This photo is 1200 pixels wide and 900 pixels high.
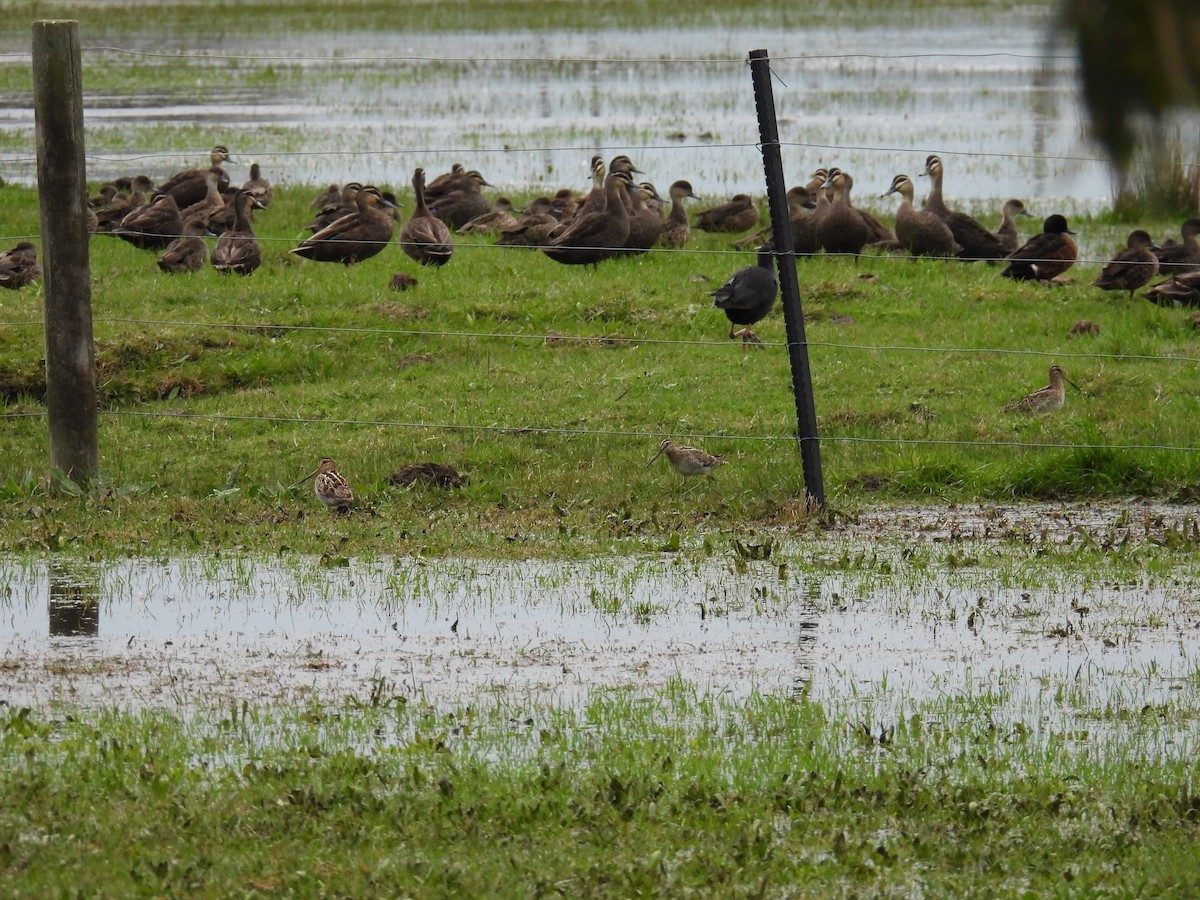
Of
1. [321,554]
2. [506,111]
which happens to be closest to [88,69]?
[506,111]

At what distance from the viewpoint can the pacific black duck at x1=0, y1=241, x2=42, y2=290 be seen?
1617 centimetres

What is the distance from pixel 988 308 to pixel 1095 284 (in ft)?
4.95

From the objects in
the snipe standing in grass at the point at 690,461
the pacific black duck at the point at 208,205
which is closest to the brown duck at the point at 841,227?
the pacific black duck at the point at 208,205

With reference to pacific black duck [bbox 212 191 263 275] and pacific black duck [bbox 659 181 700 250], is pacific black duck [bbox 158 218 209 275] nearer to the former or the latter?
pacific black duck [bbox 212 191 263 275]

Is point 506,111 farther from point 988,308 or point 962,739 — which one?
point 962,739

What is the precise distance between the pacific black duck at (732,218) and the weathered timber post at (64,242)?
438 inches

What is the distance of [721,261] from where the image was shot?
59.4 ft

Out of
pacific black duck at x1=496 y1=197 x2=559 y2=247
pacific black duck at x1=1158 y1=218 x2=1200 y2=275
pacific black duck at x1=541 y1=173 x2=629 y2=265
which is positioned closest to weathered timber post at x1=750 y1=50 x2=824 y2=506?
pacific black duck at x1=541 y1=173 x2=629 y2=265

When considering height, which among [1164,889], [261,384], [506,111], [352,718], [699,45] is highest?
[699,45]

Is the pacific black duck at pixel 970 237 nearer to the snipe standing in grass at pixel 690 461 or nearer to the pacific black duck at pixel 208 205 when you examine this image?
the pacific black duck at pixel 208 205

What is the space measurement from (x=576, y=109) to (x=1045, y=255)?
20752 millimetres

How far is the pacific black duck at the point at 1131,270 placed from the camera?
1639 centimetres

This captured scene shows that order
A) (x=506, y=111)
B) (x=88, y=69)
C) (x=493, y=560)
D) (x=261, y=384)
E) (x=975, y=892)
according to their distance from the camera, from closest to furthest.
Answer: (x=975, y=892), (x=493, y=560), (x=261, y=384), (x=506, y=111), (x=88, y=69)

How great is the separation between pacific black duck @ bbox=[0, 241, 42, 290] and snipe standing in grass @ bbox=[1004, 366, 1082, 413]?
8949mm
